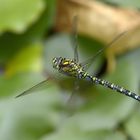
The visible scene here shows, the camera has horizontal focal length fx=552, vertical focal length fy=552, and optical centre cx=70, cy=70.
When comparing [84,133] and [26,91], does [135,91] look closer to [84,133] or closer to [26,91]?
[84,133]

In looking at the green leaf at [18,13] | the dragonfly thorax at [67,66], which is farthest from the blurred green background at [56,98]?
the dragonfly thorax at [67,66]

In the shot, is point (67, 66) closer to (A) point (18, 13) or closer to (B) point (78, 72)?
(B) point (78, 72)

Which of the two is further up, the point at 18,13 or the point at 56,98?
the point at 18,13

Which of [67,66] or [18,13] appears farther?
[18,13]

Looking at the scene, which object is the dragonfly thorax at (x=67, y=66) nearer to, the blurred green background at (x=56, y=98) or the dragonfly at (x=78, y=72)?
the dragonfly at (x=78, y=72)

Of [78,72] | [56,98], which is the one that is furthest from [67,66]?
[56,98]

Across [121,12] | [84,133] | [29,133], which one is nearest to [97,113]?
[84,133]
